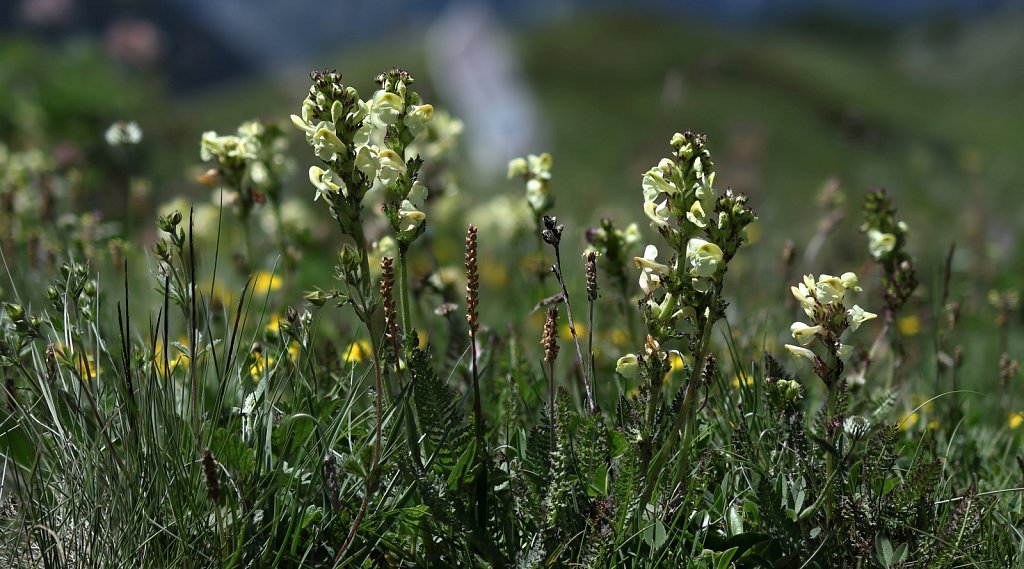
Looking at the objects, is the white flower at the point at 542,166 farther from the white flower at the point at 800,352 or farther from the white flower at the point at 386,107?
the white flower at the point at 800,352

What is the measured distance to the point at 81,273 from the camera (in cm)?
196

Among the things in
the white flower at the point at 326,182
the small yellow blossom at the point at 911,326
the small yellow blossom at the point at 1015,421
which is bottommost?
the small yellow blossom at the point at 1015,421

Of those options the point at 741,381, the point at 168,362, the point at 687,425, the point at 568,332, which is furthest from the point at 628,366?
the point at 568,332

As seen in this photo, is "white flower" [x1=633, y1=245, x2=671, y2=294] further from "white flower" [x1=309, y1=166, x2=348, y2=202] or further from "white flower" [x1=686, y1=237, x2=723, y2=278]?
"white flower" [x1=309, y1=166, x2=348, y2=202]

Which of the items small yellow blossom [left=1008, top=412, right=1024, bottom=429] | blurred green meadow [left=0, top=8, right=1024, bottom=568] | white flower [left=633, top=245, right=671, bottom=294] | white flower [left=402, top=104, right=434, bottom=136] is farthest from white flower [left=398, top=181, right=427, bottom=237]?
small yellow blossom [left=1008, top=412, right=1024, bottom=429]

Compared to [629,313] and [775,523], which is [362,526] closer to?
[775,523]

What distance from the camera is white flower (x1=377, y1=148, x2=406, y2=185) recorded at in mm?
1839

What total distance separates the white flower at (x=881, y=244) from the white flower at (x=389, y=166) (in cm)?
158

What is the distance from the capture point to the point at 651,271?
1895mm

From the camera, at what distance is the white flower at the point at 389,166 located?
72.4 inches

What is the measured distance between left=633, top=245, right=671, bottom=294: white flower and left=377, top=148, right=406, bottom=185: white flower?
539 mm

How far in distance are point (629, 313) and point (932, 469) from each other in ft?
3.63

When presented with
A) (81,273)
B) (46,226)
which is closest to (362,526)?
(81,273)

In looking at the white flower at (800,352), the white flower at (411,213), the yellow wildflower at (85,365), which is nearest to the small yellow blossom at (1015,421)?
the white flower at (800,352)
